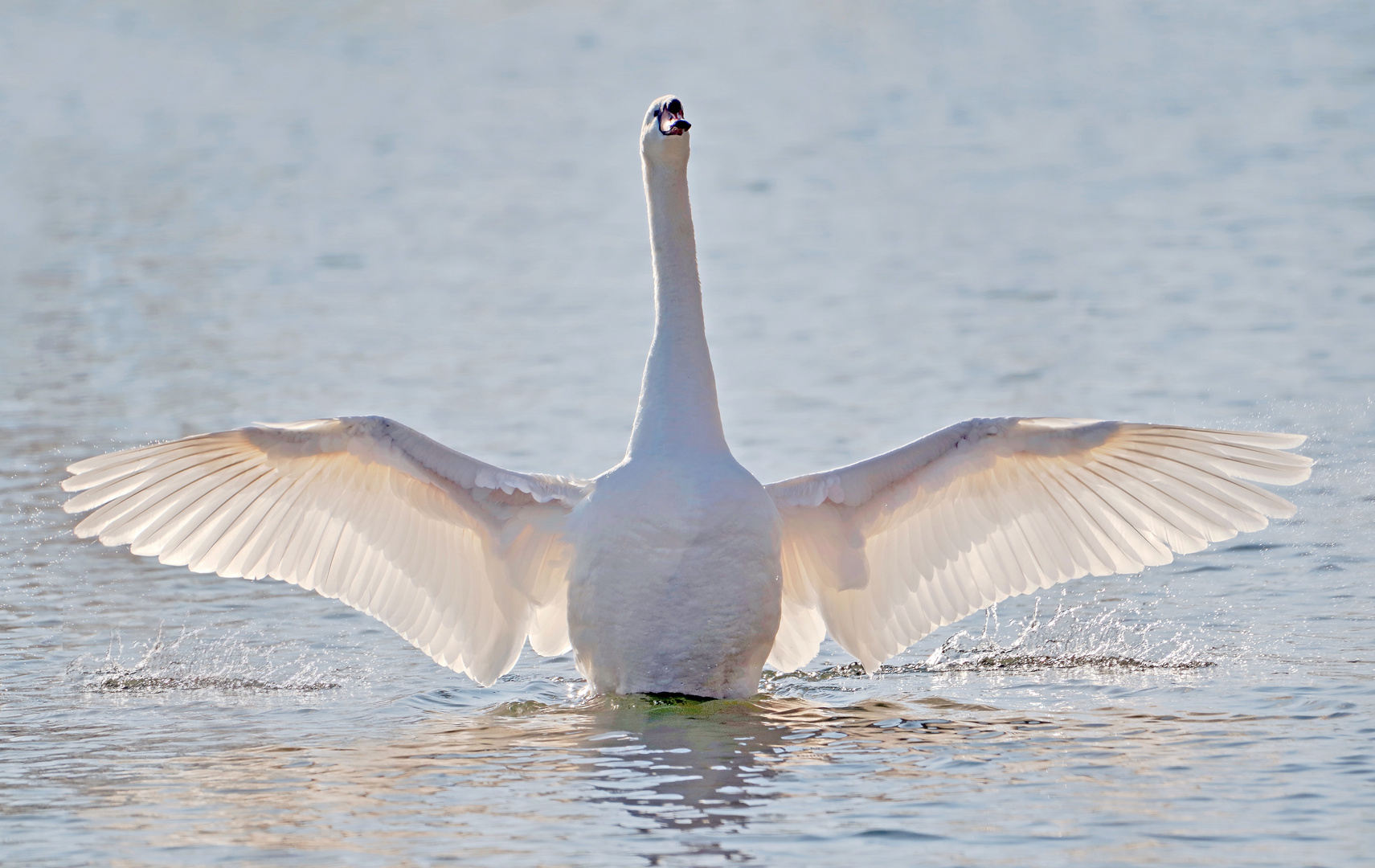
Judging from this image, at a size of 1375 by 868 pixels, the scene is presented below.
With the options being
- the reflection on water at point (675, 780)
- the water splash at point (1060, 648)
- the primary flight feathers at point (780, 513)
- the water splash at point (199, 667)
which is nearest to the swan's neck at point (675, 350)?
the primary flight feathers at point (780, 513)

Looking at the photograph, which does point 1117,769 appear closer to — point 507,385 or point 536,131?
point 507,385

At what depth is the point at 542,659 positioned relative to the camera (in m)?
11.5

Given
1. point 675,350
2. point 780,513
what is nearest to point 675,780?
point 780,513

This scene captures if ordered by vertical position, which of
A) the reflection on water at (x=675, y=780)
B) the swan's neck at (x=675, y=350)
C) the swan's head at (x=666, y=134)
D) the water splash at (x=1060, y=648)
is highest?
the swan's head at (x=666, y=134)

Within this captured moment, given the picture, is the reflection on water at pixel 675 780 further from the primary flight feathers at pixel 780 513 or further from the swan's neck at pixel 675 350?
the swan's neck at pixel 675 350

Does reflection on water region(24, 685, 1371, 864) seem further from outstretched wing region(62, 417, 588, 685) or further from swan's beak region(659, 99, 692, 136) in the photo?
swan's beak region(659, 99, 692, 136)

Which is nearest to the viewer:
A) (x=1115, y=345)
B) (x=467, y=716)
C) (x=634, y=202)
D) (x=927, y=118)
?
(x=467, y=716)

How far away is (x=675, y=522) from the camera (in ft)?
30.0

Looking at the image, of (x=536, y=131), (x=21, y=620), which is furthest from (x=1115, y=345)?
(x=536, y=131)

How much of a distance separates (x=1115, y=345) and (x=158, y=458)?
10751 mm

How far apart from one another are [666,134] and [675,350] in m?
1.19

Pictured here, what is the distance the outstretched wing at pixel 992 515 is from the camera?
957 cm

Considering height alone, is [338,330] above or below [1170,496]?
above

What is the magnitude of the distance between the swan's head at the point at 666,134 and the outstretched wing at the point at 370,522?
1861 millimetres
